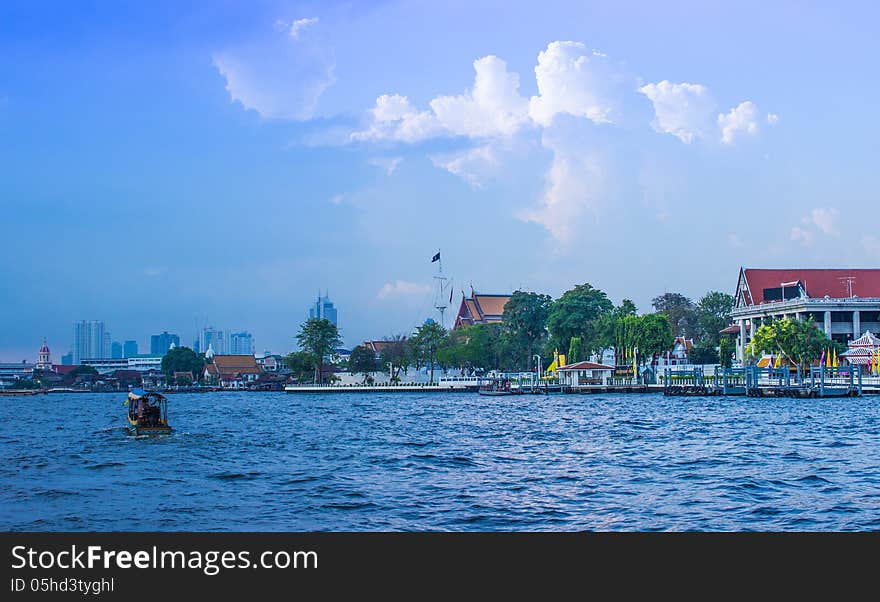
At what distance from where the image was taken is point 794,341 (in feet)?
205

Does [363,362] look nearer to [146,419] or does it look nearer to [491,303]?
[491,303]

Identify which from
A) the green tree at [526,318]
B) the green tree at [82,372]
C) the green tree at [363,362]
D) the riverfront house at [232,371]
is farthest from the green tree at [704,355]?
the green tree at [82,372]

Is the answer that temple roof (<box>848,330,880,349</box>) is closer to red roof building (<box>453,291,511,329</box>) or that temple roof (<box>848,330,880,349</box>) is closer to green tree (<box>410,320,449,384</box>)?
green tree (<box>410,320,449,384</box>)

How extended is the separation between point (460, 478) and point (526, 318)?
7332 centimetres

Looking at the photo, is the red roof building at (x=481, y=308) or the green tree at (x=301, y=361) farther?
the red roof building at (x=481, y=308)

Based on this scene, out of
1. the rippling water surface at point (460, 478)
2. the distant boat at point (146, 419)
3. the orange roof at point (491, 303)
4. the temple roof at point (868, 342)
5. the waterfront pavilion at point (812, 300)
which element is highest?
the orange roof at point (491, 303)

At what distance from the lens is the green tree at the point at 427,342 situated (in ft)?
322

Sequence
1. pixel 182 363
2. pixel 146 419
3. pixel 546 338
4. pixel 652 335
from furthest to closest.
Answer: pixel 182 363, pixel 546 338, pixel 652 335, pixel 146 419

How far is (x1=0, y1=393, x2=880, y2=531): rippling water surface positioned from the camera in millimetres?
14445

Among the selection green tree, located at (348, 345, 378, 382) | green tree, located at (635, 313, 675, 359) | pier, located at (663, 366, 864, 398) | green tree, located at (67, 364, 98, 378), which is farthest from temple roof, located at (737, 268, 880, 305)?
green tree, located at (67, 364, 98, 378)

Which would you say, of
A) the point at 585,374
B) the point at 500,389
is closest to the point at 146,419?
the point at 500,389

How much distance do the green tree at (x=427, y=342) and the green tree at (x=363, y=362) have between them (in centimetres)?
610

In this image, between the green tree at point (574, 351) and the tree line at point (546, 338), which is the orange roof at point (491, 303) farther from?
the green tree at point (574, 351)
